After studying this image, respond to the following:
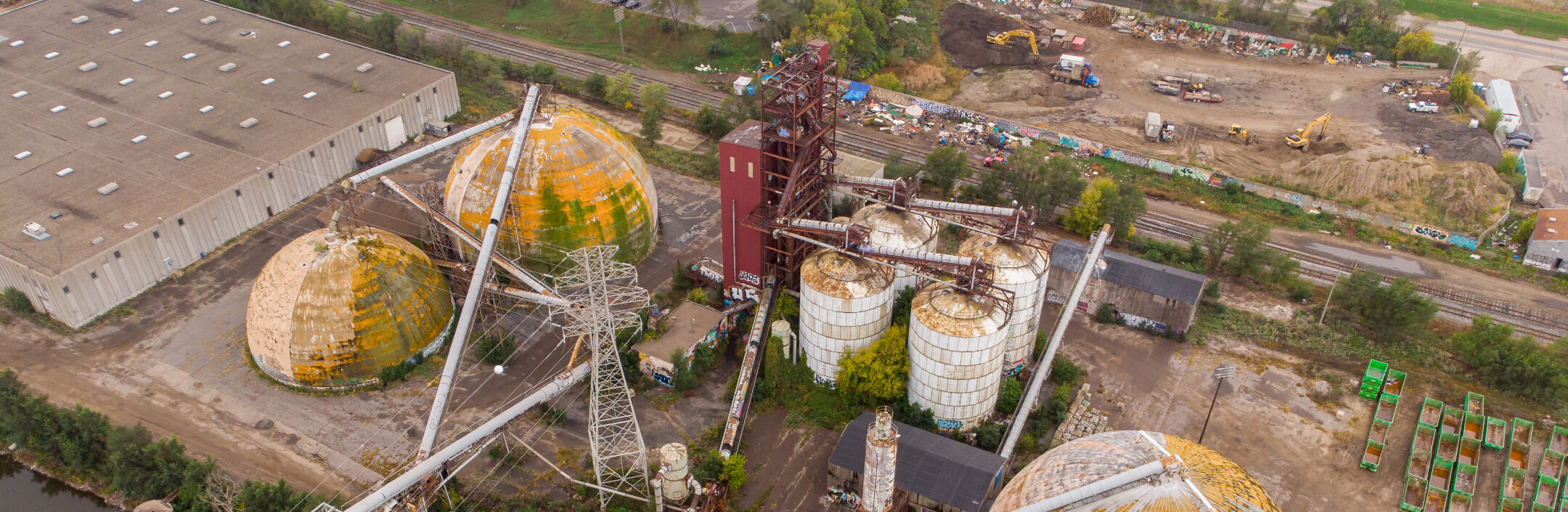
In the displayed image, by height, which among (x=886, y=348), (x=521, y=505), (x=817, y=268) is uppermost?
(x=817, y=268)

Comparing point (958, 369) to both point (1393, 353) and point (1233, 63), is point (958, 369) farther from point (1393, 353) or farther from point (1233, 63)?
point (1233, 63)

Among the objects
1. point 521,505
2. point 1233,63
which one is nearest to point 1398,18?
point 1233,63

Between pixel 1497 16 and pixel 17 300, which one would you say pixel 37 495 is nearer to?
pixel 17 300

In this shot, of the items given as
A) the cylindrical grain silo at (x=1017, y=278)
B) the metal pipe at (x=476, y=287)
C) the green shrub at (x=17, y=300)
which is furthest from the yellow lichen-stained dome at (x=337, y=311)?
the cylindrical grain silo at (x=1017, y=278)

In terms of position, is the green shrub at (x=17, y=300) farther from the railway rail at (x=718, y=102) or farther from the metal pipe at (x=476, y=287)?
the railway rail at (x=718, y=102)

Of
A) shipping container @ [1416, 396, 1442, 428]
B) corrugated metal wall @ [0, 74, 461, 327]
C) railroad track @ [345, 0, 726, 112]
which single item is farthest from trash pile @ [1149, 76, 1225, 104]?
corrugated metal wall @ [0, 74, 461, 327]

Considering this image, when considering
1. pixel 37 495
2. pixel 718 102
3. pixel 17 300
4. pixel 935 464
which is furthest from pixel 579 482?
pixel 718 102
